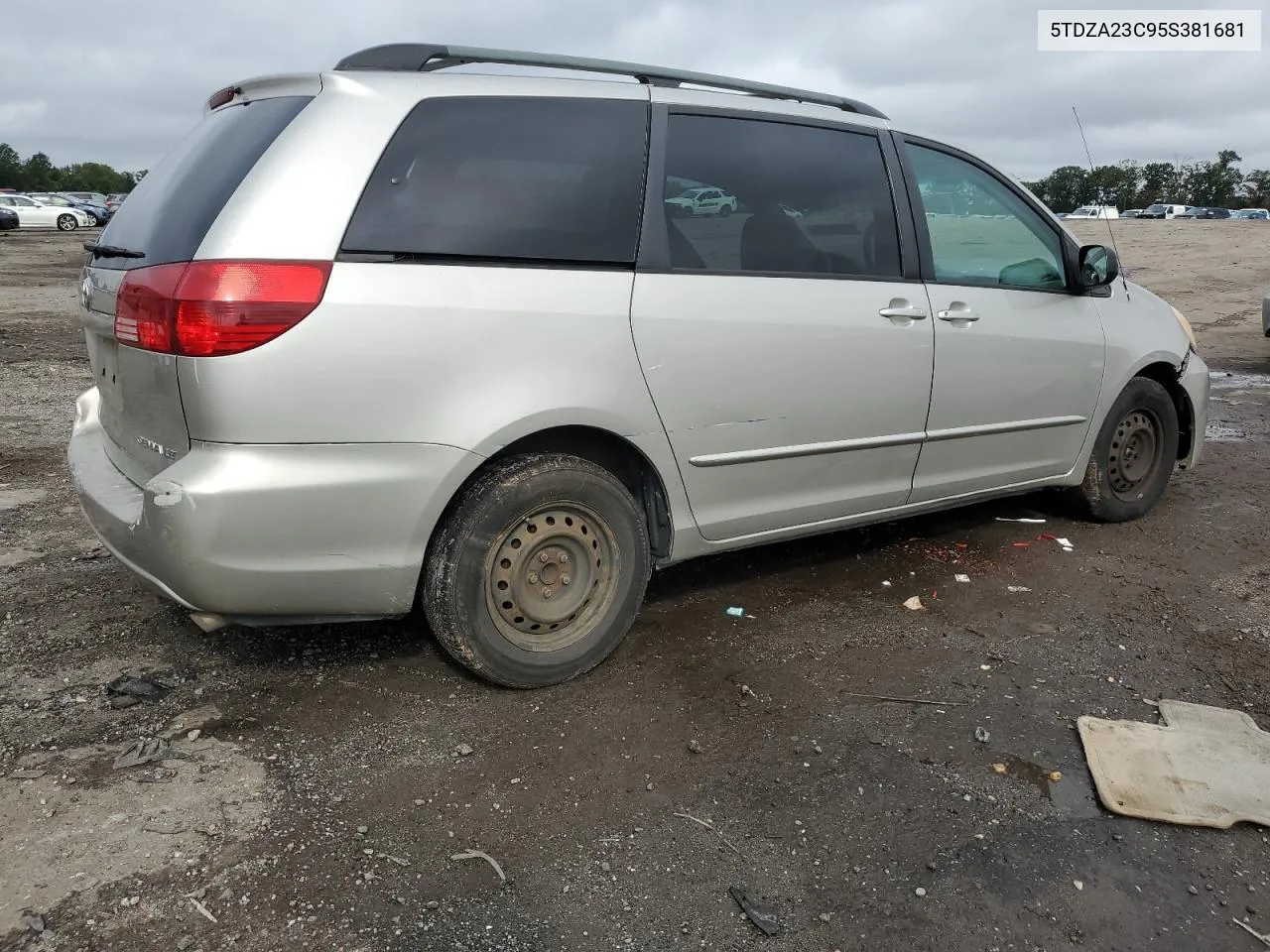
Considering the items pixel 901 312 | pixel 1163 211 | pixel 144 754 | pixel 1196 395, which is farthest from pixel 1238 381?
pixel 1163 211

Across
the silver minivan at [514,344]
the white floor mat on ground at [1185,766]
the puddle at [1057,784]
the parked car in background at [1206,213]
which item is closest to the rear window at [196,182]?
the silver minivan at [514,344]

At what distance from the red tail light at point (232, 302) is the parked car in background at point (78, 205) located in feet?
145

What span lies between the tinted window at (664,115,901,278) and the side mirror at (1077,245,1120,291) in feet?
3.91

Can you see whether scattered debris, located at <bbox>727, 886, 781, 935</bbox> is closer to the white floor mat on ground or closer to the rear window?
the white floor mat on ground

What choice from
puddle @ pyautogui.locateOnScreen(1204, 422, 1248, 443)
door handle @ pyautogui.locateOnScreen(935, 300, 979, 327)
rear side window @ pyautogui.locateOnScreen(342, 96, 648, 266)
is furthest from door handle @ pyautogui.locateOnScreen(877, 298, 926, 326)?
puddle @ pyautogui.locateOnScreen(1204, 422, 1248, 443)

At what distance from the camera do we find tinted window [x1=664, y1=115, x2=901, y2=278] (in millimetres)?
3434

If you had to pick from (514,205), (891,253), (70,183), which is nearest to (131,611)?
(514,205)

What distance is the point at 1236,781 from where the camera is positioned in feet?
9.39

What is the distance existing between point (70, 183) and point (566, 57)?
381 feet

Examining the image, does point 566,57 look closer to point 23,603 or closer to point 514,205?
point 514,205

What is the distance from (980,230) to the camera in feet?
14.3

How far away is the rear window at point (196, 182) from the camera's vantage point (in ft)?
9.27

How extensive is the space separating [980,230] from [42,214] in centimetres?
4573

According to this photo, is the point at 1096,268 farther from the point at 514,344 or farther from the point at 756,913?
the point at 756,913
